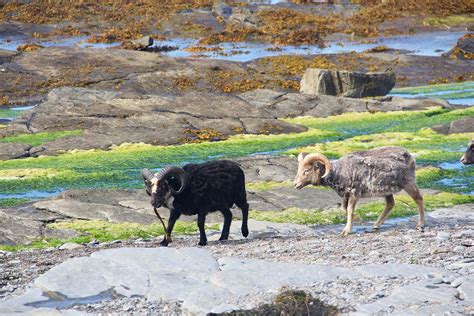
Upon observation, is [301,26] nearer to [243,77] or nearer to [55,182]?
[243,77]

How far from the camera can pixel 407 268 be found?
1459cm

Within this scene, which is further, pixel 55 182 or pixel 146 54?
pixel 146 54

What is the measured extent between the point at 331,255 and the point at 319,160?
3439mm

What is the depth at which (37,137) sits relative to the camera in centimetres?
3753

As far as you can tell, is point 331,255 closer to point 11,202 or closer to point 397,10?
point 11,202

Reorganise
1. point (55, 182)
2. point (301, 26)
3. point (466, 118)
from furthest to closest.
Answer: point (301, 26)
point (466, 118)
point (55, 182)

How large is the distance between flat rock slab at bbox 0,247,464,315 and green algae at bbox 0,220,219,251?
5124 mm

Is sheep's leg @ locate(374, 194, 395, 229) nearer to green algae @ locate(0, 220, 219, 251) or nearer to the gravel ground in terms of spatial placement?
the gravel ground

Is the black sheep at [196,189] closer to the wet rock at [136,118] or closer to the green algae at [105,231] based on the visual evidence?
the green algae at [105,231]

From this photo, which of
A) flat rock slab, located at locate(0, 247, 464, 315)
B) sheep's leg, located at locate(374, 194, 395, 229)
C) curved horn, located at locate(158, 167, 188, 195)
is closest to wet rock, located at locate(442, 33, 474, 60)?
sheep's leg, located at locate(374, 194, 395, 229)

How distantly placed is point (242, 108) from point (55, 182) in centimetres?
1449

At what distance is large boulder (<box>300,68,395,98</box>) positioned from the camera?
156 feet

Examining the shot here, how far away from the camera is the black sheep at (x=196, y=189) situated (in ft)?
61.2

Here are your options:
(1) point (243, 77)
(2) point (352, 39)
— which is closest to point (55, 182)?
(1) point (243, 77)
